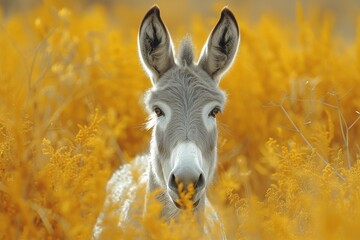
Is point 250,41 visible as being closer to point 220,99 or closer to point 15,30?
point 15,30

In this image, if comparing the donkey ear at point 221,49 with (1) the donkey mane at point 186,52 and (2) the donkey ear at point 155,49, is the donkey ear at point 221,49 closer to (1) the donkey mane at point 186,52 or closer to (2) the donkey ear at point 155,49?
(1) the donkey mane at point 186,52

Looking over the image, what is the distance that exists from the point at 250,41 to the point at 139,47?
5145 mm

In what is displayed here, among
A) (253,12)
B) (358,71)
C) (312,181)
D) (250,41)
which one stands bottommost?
(312,181)

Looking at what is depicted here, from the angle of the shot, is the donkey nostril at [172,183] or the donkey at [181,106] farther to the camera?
the donkey at [181,106]

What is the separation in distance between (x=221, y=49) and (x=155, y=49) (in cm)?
52

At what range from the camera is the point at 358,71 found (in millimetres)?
9656

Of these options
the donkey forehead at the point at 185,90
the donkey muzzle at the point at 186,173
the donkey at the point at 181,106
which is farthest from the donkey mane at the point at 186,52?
the donkey muzzle at the point at 186,173

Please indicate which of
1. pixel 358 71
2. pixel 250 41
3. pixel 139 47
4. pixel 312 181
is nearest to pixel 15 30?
pixel 250 41

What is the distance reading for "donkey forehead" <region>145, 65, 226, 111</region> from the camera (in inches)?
188

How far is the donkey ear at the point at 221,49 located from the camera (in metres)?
5.13

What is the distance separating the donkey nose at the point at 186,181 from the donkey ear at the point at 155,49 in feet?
4.28

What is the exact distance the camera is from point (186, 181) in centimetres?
395

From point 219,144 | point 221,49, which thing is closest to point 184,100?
point 221,49

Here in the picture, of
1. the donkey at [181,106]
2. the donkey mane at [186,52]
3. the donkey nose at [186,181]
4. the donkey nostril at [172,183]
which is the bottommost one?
the donkey nose at [186,181]
